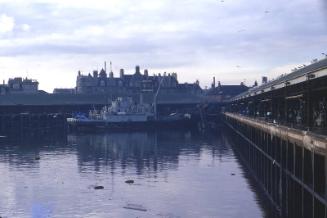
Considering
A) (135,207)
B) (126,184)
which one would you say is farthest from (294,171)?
(126,184)

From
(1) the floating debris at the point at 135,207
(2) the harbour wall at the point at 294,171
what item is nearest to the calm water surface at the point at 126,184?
(1) the floating debris at the point at 135,207

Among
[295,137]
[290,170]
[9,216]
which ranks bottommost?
[9,216]

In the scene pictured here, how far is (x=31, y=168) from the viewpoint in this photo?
88.1 meters

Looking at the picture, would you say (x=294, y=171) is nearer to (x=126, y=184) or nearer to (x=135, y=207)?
(x=135, y=207)

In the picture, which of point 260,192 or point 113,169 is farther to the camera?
point 113,169

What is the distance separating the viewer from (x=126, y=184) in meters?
69.4

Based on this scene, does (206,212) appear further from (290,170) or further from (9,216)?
(9,216)

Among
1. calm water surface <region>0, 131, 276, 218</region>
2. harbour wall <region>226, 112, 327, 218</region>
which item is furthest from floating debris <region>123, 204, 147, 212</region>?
harbour wall <region>226, 112, 327, 218</region>

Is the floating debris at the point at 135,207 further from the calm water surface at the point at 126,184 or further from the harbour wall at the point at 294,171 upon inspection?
the harbour wall at the point at 294,171

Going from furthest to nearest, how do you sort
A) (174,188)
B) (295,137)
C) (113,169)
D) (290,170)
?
(113,169) < (174,188) < (290,170) < (295,137)

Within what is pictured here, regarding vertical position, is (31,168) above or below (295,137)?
below

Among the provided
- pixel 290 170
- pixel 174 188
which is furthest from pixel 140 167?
pixel 290 170

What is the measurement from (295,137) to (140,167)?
1976 inches

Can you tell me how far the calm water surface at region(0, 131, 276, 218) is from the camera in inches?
2140
